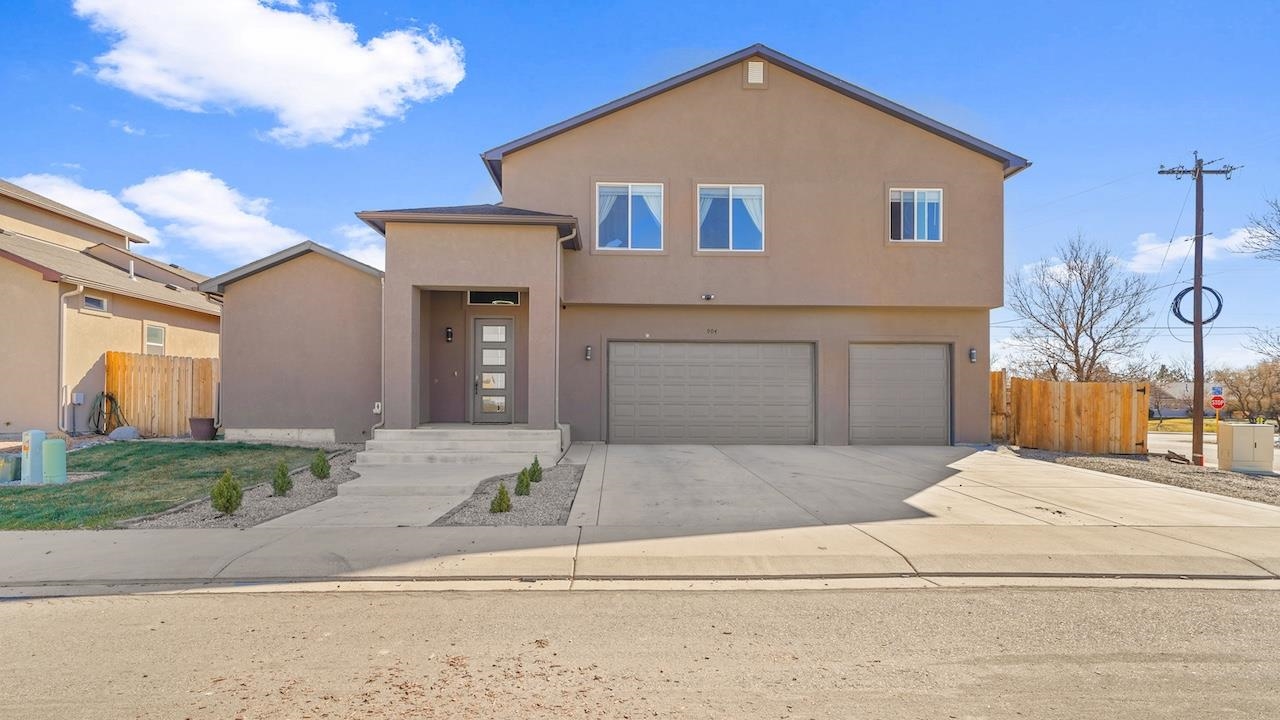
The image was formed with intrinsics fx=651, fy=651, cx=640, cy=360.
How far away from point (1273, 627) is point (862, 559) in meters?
2.72

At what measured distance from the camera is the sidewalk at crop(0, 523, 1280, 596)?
545 centimetres

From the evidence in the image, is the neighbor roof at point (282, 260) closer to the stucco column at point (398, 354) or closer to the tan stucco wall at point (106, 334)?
the stucco column at point (398, 354)

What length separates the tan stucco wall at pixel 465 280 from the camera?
38.5ft

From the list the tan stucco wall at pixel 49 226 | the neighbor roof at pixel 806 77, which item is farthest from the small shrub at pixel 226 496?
the tan stucco wall at pixel 49 226

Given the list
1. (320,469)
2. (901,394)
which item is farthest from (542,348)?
(901,394)

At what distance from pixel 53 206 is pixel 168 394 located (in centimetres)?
1136

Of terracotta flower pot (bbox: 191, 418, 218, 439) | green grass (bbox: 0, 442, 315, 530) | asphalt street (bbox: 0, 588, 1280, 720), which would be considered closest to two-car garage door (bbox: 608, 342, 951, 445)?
green grass (bbox: 0, 442, 315, 530)

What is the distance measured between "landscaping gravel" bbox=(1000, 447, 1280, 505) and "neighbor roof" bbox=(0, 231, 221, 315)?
757 inches

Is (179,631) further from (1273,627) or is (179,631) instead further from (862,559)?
(1273,627)

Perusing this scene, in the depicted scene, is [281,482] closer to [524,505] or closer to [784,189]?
[524,505]

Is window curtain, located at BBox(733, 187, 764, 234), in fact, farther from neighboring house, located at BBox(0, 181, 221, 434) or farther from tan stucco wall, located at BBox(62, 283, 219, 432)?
tan stucco wall, located at BBox(62, 283, 219, 432)

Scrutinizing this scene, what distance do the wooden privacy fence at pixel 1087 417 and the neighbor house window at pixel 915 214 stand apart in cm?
441

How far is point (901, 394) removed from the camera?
14773 millimetres

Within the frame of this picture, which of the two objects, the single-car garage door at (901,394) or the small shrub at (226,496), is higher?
the single-car garage door at (901,394)
